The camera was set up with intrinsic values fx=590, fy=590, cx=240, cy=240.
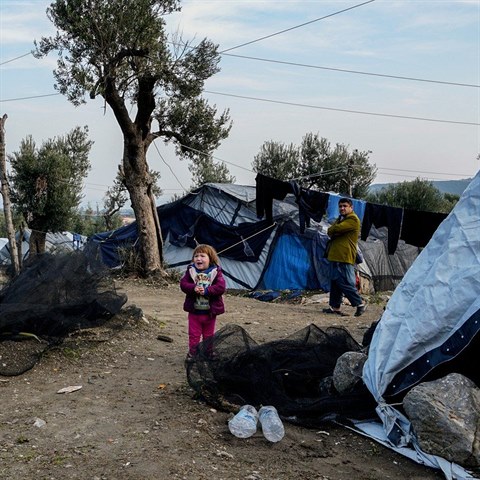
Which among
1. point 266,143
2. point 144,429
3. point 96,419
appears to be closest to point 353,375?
point 144,429

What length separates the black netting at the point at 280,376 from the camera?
456cm

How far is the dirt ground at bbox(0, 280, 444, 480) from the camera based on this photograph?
12.2ft

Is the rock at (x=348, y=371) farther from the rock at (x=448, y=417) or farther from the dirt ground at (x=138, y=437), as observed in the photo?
the rock at (x=448, y=417)

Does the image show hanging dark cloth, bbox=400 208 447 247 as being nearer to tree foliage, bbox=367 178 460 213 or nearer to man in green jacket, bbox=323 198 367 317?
man in green jacket, bbox=323 198 367 317

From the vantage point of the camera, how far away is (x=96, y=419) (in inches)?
177

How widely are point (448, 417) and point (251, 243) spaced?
11780mm

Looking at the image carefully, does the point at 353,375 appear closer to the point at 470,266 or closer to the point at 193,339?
the point at 470,266

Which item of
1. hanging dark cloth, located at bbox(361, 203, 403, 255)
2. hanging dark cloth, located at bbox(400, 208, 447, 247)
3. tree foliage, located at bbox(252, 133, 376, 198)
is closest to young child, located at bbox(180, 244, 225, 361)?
hanging dark cloth, located at bbox(361, 203, 403, 255)

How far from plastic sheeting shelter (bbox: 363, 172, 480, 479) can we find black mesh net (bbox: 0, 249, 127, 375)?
319cm

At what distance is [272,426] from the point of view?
4.21m

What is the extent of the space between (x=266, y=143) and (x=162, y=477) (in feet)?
110

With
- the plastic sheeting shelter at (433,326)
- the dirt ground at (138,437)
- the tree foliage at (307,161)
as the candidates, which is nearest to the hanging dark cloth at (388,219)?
the dirt ground at (138,437)

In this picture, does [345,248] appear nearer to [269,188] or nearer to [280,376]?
[269,188]

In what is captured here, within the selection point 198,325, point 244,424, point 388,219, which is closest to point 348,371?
point 244,424
